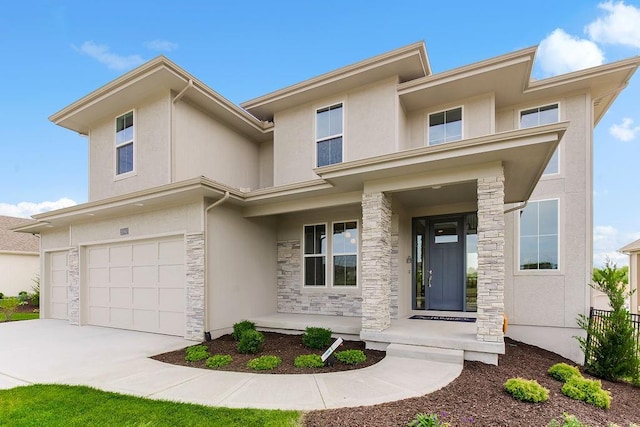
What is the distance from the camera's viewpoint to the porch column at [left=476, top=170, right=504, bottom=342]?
18.9ft

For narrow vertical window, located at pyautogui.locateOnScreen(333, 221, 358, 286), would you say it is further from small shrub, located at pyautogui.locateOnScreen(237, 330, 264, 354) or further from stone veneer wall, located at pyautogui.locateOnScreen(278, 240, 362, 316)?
small shrub, located at pyautogui.locateOnScreen(237, 330, 264, 354)

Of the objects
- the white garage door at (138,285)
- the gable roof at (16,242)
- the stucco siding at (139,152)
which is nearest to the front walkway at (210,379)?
the white garage door at (138,285)

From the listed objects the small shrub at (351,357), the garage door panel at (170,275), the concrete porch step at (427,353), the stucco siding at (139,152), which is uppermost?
the stucco siding at (139,152)

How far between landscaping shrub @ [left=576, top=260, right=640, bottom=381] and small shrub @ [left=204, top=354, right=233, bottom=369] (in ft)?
22.7

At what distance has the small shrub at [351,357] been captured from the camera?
234 inches

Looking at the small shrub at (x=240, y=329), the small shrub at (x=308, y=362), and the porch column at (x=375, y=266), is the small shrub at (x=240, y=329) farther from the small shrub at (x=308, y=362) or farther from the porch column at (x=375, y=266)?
the porch column at (x=375, y=266)

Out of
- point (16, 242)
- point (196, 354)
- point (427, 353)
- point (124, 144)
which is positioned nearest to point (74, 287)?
point (124, 144)

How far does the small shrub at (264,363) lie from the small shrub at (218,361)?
0.38 meters

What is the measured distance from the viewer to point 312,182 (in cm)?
770

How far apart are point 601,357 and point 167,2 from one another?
1522cm

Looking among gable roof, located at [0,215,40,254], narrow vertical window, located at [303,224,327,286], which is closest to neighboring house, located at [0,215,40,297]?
gable roof, located at [0,215,40,254]

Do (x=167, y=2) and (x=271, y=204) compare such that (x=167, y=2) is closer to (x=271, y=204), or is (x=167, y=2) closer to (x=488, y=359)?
(x=271, y=204)

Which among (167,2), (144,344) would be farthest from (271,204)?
(167,2)

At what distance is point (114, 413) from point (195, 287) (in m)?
4.09
